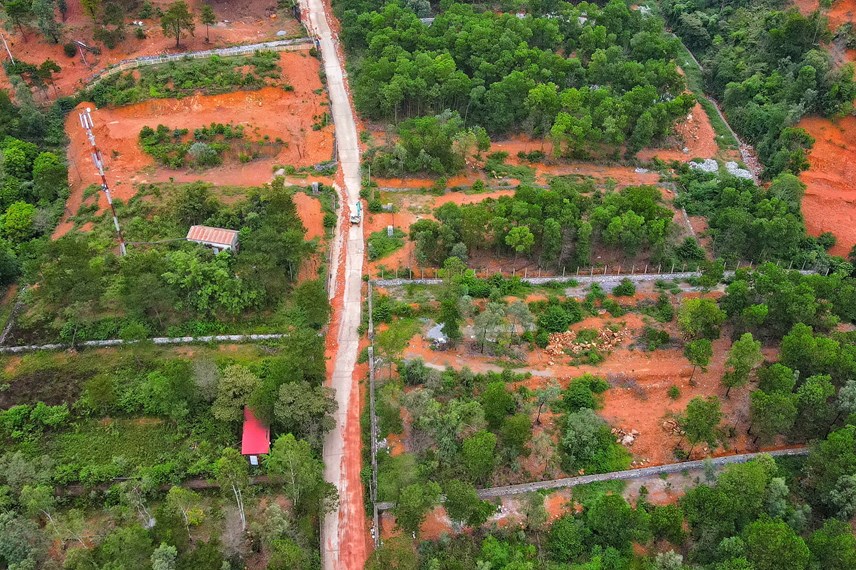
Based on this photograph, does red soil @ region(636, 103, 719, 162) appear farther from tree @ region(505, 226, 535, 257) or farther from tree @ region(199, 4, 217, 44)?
tree @ region(199, 4, 217, 44)

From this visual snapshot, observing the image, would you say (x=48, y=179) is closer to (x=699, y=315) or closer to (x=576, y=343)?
(x=576, y=343)

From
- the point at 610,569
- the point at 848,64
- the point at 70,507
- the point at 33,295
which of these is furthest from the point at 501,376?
the point at 848,64

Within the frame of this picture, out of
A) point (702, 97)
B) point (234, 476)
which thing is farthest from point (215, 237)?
point (702, 97)

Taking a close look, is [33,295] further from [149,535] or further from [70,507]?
[149,535]

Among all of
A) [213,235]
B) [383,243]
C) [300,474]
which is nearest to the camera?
[300,474]

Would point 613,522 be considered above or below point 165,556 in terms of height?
below

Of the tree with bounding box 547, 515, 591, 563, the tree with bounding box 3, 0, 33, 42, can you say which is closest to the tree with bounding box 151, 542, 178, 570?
the tree with bounding box 547, 515, 591, 563
